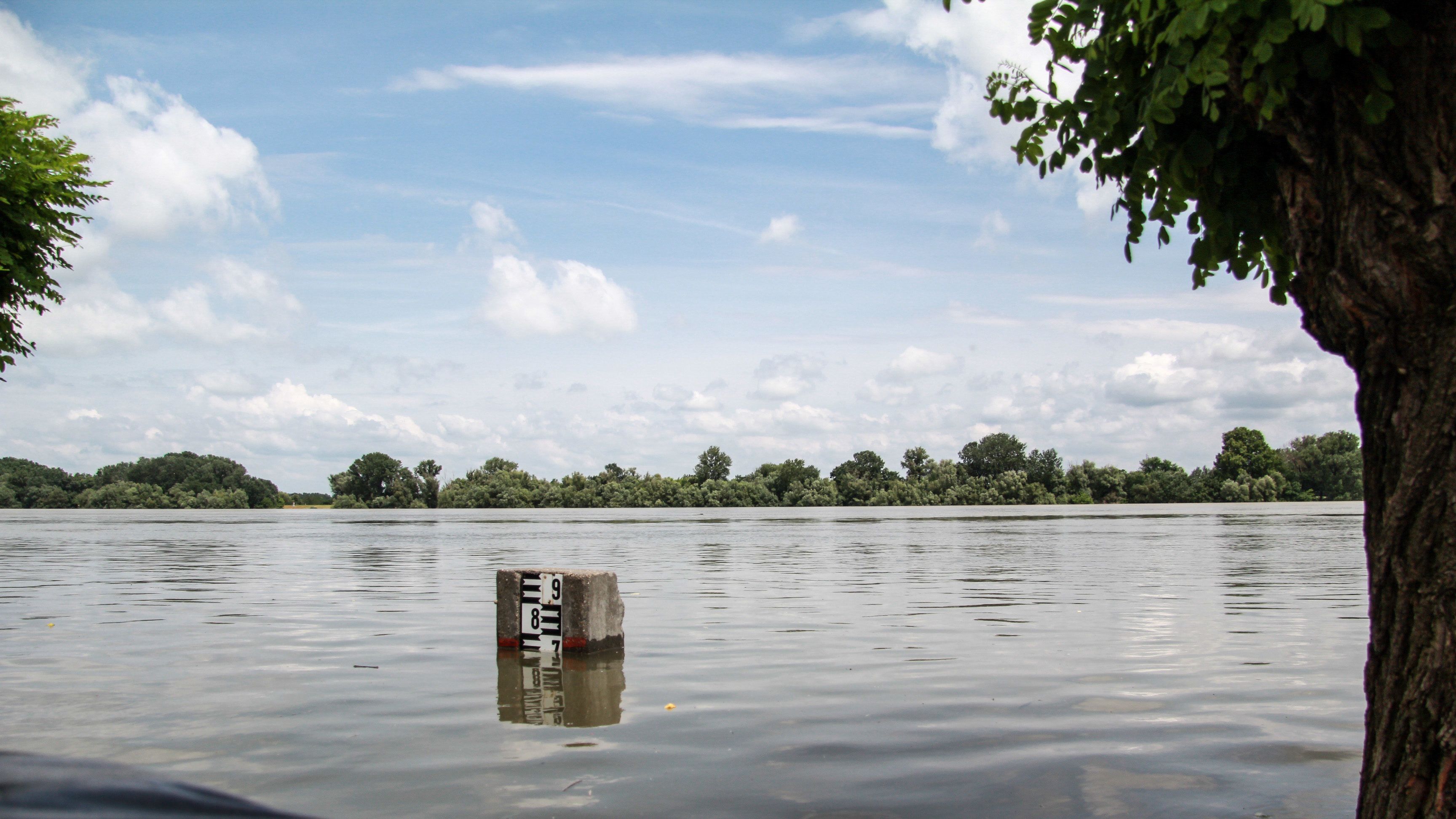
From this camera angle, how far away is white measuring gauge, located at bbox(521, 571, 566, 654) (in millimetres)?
12195

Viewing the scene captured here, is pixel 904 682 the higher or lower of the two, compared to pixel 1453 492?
lower

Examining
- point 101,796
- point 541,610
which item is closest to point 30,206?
point 541,610

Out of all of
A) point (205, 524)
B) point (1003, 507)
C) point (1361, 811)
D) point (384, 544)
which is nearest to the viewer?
point (1361, 811)

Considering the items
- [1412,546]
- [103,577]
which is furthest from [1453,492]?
[103,577]

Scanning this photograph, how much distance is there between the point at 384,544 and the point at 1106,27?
44.4 m

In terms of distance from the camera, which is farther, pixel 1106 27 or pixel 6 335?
pixel 6 335

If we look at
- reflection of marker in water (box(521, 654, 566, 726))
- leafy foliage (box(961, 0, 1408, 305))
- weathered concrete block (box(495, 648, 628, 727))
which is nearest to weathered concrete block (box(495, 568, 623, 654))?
weathered concrete block (box(495, 648, 628, 727))

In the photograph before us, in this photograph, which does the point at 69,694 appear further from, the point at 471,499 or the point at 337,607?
the point at 471,499

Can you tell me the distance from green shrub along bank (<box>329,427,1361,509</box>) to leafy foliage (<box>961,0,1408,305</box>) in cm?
13930

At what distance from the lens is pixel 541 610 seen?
40.4ft

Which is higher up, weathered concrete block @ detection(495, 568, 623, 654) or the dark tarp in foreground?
the dark tarp in foreground

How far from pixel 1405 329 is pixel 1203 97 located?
1.23 m

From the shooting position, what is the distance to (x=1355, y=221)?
3.97 meters

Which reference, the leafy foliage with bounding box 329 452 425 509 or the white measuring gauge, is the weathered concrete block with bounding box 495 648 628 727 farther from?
the leafy foliage with bounding box 329 452 425 509
